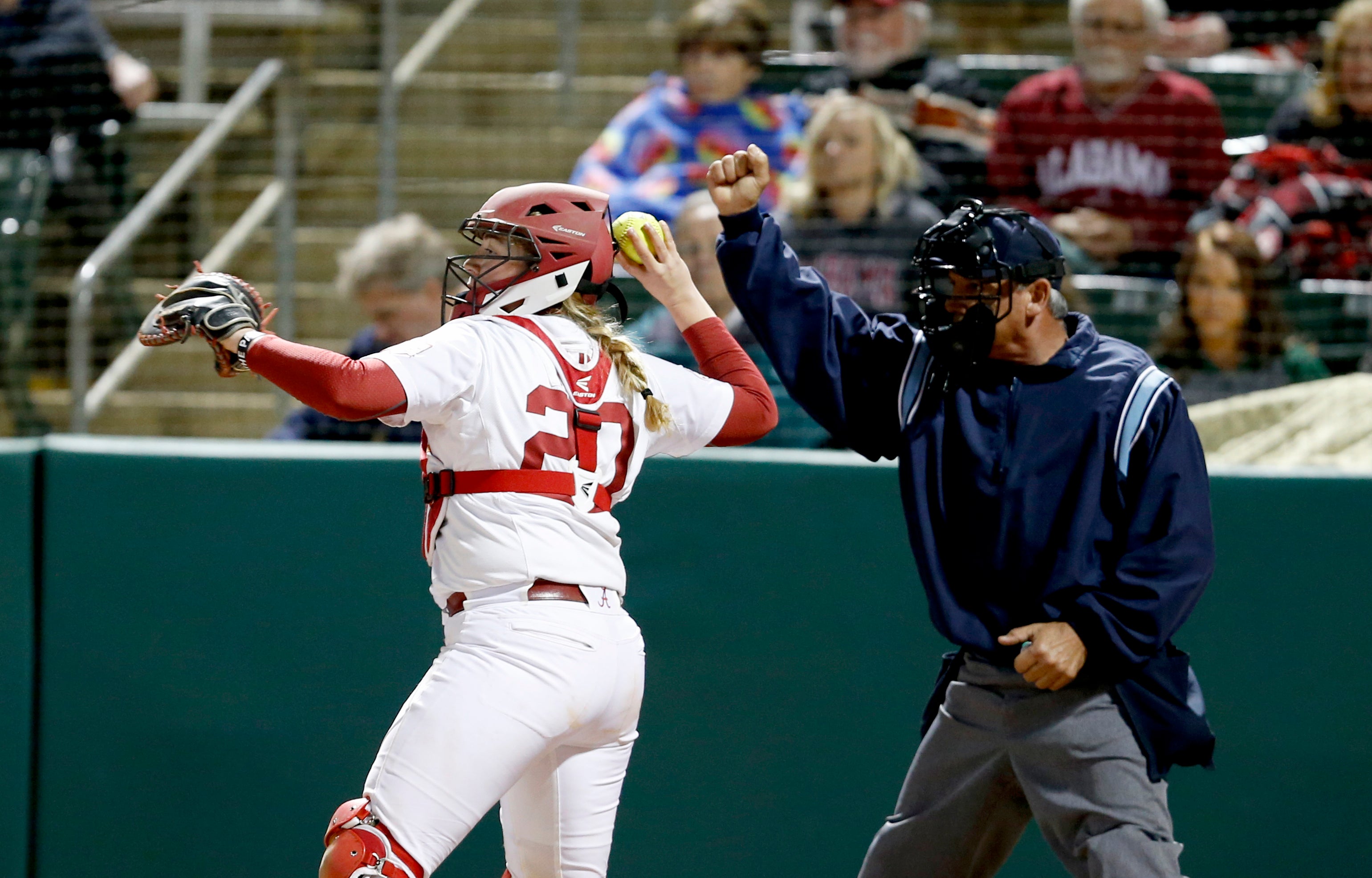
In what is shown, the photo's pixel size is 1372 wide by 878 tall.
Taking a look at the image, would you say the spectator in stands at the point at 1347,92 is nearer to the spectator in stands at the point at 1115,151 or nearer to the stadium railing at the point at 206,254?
the spectator in stands at the point at 1115,151

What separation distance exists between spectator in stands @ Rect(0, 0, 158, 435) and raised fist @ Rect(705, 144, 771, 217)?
159 inches

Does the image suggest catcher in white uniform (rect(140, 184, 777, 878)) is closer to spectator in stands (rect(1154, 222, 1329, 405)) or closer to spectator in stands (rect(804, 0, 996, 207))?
spectator in stands (rect(1154, 222, 1329, 405))

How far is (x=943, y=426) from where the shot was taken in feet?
9.61

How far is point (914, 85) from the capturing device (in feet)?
19.6

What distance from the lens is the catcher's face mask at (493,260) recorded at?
8.99 feet

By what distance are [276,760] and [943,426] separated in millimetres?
1887

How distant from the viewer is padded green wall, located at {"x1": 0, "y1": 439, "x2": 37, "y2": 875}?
3764mm

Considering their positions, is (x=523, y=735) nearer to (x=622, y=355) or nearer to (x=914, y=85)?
(x=622, y=355)

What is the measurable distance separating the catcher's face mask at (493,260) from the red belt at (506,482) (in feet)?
1.06

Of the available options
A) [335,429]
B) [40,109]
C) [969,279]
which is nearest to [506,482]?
[969,279]

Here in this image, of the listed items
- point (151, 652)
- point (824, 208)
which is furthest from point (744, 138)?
point (151, 652)

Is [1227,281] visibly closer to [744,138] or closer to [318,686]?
[744,138]

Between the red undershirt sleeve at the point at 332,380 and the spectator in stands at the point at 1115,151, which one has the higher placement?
the spectator in stands at the point at 1115,151

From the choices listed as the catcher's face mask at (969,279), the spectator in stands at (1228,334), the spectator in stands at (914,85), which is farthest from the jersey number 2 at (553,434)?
the spectator in stands at (914,85)
